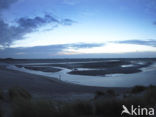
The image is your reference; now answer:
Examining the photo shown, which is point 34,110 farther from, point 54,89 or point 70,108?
point 54,89

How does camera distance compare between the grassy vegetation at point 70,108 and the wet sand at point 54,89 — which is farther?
the wet sand at point 54,89

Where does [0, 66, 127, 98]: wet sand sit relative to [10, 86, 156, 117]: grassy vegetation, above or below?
below

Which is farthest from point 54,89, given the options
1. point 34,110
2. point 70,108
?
point 34,110

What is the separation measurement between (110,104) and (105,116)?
537 mm

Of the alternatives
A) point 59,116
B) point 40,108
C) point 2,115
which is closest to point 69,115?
point 59,116

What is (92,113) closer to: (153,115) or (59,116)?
(59,116)

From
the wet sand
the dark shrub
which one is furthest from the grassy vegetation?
the wet sand

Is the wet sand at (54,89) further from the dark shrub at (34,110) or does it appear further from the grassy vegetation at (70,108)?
the dark shrub at (34,110)

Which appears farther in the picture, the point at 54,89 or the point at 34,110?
the point at 54,89

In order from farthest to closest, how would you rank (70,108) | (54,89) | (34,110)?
(54,89) < (70,108) < (34,110)

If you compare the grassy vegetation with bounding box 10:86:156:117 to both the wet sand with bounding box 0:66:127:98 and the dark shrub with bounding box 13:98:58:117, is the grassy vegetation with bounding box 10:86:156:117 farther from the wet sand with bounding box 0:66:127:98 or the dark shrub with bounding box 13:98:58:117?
the wet sand with bounding box 0:66:127:98

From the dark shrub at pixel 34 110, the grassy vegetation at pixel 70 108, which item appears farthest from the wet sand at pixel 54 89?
the dark shrub at pixel 34 110

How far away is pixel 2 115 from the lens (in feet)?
17.0

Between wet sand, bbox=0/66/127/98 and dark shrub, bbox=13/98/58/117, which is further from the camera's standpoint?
wet sand, bbox=0/66/127/98
